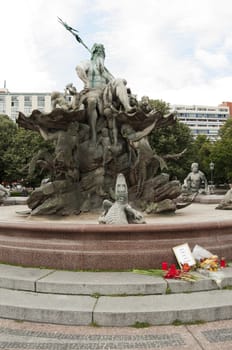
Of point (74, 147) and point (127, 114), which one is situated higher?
point (127, 114)

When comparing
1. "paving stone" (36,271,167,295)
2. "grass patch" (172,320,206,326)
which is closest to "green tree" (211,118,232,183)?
"paving stone" (36,271,167,295)

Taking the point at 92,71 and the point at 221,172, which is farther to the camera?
the point at 221,172

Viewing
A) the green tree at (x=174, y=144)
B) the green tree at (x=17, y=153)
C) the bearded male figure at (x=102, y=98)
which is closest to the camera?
the bearded male figure at (x=102, y=98)

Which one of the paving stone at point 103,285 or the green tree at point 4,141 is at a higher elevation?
the green tree at point 4,141

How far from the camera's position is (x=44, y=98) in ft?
408

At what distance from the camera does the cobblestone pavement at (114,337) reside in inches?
158

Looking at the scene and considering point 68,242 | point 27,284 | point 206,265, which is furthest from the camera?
point 68,242

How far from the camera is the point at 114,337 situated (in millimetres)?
4254

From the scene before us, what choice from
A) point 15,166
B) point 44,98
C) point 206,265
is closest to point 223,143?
point 15,166

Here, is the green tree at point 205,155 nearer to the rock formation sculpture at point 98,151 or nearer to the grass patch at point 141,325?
the rock formation sculpture at point 98,151

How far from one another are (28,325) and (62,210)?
5490mm

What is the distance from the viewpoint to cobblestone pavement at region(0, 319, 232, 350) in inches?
158

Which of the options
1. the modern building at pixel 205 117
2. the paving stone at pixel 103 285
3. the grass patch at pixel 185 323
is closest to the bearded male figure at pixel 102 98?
the paving stone at pixel 103 285

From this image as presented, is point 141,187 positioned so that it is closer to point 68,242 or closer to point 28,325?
point 68,242
